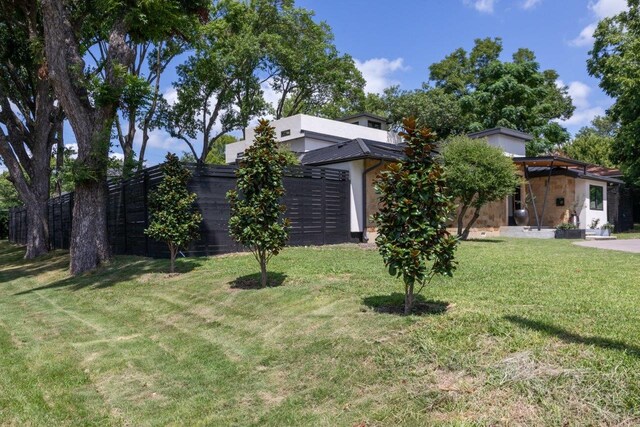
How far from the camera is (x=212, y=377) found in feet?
15.7

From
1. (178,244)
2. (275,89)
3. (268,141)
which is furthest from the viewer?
A: (275,89)

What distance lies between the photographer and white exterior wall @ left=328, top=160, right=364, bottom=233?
15.9 meters

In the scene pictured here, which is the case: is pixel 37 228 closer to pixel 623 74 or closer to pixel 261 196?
pixel 261 196

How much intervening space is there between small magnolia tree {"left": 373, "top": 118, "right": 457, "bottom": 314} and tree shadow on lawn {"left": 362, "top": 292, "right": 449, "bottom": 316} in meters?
0.18

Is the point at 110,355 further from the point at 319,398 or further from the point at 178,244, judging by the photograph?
the point at 178,244

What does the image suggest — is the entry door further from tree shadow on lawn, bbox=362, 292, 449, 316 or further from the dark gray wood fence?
tree shadow on lawn, bbox=362, 292, 449, 316

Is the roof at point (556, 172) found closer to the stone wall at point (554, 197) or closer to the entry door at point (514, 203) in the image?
the stone wall at point (554, 197)

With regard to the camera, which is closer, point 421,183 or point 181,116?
point 421,183

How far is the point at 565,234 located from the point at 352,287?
52.3ft

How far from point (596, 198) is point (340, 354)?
953 inches

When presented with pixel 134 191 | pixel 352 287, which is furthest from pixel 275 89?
pixel 352 287

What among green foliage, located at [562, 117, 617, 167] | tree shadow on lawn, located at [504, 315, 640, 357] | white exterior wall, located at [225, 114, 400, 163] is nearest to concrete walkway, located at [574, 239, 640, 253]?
tree shadow on lawn, located at [504, 315, 640, 357]

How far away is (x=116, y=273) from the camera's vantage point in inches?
444

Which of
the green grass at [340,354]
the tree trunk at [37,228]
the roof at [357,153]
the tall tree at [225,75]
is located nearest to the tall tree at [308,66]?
the tall tree at [225,75]
